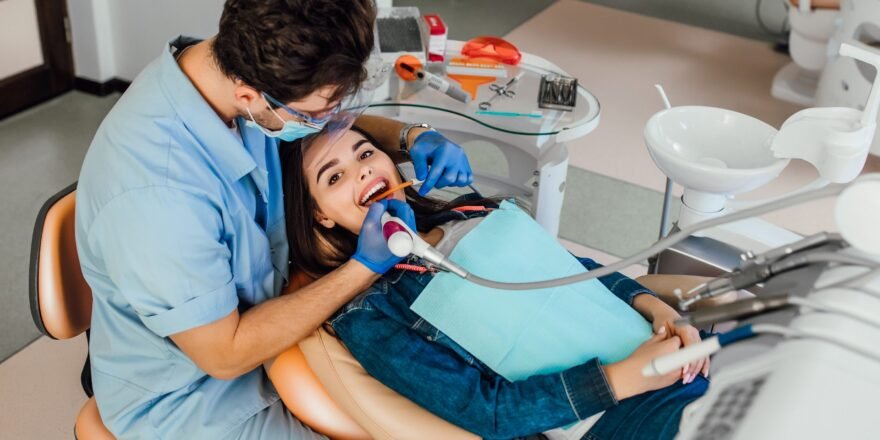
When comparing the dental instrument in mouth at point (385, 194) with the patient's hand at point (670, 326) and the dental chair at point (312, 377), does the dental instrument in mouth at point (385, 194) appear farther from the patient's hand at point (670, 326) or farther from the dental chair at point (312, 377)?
the patient's hand at point (670, 326)

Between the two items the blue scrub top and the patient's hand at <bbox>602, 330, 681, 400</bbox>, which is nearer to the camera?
the blue scrub top

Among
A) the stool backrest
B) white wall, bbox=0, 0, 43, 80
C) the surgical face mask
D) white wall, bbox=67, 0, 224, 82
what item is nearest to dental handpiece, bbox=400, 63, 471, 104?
the surgical face mask

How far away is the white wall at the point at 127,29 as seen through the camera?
309 cm

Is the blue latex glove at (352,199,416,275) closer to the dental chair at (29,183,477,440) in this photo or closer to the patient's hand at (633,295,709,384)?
the dental chair at (29,183,477,440)

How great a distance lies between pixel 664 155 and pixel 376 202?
521 millimetres

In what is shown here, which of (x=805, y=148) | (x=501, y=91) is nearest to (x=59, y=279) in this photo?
(x=501, y=91)

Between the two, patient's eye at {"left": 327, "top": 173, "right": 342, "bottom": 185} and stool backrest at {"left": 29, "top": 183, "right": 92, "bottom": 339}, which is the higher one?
patient's eye at {"left": 327, "top": 173, "right": 342, "bottom": 185}

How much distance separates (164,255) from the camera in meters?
1.17

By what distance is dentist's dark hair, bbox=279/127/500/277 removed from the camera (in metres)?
1.49

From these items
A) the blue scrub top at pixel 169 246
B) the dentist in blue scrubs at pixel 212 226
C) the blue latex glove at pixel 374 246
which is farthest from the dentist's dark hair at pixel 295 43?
the blue latex glove at pixel 374 246

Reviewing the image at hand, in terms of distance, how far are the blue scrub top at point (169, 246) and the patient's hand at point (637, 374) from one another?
0.54 metres

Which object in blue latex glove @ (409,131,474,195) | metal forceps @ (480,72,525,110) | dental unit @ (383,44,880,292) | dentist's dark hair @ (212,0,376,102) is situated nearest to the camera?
dentist's dark hair @ (212,0,376,102)

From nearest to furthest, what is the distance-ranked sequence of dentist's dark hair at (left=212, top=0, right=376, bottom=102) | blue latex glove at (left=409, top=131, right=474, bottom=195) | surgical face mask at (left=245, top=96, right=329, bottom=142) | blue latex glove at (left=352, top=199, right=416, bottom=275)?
dentist's dark hair at (left=212, top=0, right=376, bottom=102) → surgical face mask at (left=245, top=96, right=329, bottom=142) → blue latex glove at (left=352, top=199, right=416, bottom=275) → blue latex glove at (left=409, top=131, right=474, bottom=195)

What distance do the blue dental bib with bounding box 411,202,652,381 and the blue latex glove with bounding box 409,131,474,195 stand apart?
132 millimetres
